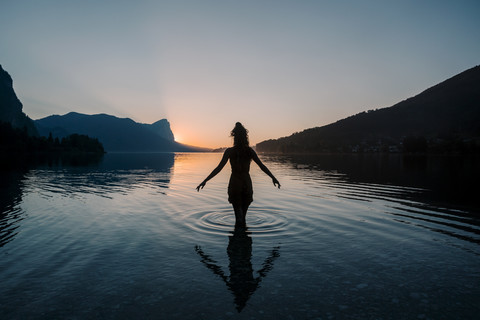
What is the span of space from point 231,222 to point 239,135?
3.89 m

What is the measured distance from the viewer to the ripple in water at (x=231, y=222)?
35.5ft

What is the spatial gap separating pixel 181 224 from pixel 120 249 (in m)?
3.51

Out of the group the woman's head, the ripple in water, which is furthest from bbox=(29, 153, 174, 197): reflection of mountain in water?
the woman's head

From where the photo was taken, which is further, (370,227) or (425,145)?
(425,145)

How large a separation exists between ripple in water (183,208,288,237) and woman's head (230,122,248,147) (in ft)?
10.8

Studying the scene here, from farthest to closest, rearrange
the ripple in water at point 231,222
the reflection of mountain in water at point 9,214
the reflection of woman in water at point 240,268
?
the ripple in water at point 231,222 < the reflection of mountain in water at point 9,214 < the reflection of woman in water at point 240,268

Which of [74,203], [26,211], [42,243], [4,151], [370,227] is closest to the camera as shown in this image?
[42,243]

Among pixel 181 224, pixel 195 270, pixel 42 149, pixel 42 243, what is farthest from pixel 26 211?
pixel 42 149

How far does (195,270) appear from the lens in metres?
7.04

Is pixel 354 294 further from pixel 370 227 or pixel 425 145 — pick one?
pixel 425 145

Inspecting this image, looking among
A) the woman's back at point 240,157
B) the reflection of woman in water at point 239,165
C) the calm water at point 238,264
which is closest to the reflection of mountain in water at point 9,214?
the calm water at point 238,264

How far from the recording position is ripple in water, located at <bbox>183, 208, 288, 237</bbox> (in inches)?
426

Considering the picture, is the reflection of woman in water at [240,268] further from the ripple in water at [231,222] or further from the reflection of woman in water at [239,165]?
the reflection of woman in water at [239,165]

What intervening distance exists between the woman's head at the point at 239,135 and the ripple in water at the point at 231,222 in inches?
129
